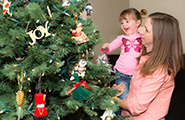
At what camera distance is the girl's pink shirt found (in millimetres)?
1070

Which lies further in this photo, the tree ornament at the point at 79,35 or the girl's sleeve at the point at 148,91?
the girl's sleeve at the point at 148,91

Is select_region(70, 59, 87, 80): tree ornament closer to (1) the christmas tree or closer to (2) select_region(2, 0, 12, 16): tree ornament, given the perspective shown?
(1) the christmas tree

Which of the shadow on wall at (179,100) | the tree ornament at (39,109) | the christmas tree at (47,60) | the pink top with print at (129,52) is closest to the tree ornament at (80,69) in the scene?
the christmas tree at (47,60)

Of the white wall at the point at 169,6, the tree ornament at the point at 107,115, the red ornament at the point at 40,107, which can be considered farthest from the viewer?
the white wall at the point at 169,6

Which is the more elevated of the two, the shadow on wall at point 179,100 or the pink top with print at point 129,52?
the pink top with print at point 129,52

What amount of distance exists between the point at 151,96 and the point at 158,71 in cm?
15

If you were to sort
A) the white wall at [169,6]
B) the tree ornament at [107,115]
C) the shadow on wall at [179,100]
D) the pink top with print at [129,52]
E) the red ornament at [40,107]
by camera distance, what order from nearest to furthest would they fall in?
the red ornament at [40,107]
the tree ornament at [107,115]
the shadow on wall at [179,100]
the pink top with print at [129,52]
the white wall at [169,6]

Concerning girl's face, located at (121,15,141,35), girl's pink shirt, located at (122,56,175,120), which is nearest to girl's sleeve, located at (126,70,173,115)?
girl's pink shirt, located at (122,56,175,120)

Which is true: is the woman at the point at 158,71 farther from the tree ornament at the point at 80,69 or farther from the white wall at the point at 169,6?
the white wall at the point at 169,6

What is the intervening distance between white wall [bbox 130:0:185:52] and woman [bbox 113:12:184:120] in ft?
3.47

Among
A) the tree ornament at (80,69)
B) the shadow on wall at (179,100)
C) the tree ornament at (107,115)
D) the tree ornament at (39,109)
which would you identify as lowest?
the shadow on wall at (179,100)

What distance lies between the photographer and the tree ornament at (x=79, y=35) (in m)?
0.82

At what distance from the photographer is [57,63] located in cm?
78

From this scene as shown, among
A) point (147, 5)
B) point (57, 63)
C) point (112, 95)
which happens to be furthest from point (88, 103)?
point (147, 5)
